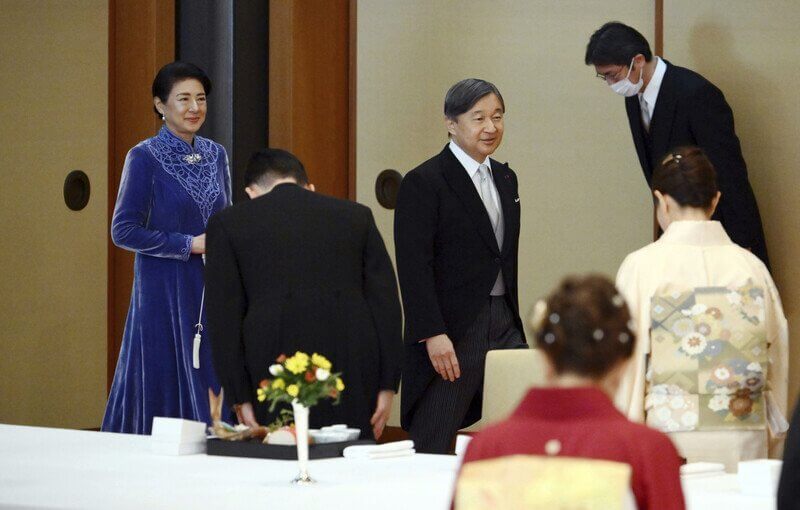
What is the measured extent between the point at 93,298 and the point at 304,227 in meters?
3.26

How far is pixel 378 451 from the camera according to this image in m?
3.04

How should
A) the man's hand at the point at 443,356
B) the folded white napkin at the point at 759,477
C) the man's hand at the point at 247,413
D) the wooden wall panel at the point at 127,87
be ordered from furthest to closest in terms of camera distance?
the wooden wall panel at the point at 127,87
the man's hand at the point at 443,356
the man's hand at the point at 247,413
the folded white napkin at the point at 759,477

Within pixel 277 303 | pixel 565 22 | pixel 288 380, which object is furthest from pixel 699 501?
pixel 565 22

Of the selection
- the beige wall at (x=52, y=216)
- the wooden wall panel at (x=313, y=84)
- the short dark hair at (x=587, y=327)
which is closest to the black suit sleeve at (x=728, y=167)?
the wooden wall panel at (x=313, y=84)

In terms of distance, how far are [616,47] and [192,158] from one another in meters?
1.54

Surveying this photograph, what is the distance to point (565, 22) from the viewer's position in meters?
6.03

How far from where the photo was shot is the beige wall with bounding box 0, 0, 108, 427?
6562mm

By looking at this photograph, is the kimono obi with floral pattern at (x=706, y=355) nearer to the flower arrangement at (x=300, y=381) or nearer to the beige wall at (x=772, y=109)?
the flower arrangement at (x=300, y=381)

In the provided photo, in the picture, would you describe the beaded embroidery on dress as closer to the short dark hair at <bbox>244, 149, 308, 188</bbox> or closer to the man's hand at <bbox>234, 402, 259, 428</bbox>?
the short dark hair at <bbox>244, 149, 308, 188</bbox>

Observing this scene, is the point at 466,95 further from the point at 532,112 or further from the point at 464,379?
the point at 532,112

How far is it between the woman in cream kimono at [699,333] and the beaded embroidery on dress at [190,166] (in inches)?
73.8

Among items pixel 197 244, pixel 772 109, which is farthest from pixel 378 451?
pixel 772 109

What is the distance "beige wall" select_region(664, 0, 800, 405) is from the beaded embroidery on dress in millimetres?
2018

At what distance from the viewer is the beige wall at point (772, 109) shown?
517 centimetres
